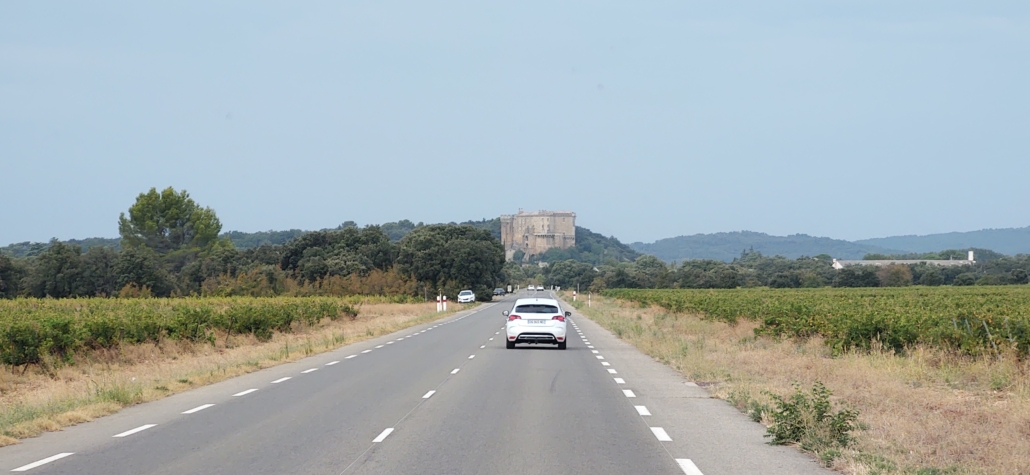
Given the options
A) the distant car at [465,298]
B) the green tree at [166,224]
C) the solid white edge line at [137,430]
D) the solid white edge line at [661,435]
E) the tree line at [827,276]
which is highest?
the green tree at [166,224]

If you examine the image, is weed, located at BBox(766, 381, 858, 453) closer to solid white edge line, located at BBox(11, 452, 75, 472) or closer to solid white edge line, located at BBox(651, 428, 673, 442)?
solid white edge line, located at BBox(651, 428, 673, 442)

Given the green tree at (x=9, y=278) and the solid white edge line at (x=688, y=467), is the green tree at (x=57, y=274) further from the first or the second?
the solid white edge line at (x=688, y=467)

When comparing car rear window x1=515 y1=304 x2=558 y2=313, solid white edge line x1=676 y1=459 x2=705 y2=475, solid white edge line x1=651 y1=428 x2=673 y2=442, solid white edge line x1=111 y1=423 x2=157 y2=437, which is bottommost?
solid white edge line x1=651 y1=428 x2=673 y2=442

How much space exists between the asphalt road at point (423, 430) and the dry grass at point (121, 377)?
438 millimetres

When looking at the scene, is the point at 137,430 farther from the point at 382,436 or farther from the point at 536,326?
the point at 536,326

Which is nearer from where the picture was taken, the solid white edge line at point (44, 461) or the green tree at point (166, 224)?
the solid white edge line at point (44, 461)

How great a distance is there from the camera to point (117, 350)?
2492 cm

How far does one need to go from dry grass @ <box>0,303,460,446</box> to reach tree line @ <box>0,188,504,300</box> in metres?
41.9

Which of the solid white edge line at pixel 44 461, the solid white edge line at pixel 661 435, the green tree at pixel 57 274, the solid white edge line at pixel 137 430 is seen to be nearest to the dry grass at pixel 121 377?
the solid white edge line at pixel 137 430

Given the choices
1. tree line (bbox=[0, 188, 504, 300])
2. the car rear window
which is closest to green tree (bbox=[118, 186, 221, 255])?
tree line (bbox=[0, 188, 504, 300])

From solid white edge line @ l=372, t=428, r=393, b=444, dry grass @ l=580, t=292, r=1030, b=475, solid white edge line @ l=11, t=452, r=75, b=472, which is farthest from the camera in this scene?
solid white edge line @ l=372, t=428, r=393, b=444

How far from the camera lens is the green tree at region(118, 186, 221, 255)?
333 ft

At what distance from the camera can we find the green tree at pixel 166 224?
10144 cm

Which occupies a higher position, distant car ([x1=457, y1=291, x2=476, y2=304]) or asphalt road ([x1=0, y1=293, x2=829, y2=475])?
distant car ([x1=457, y1=291, x2=476, y2=304])
